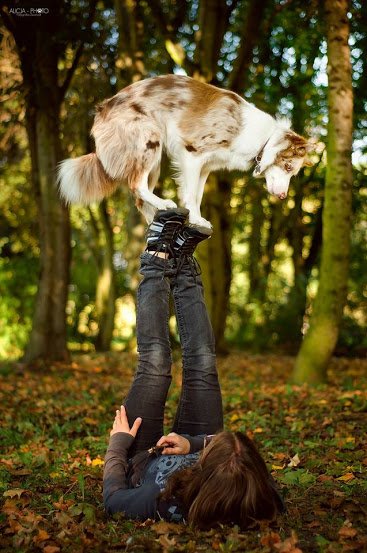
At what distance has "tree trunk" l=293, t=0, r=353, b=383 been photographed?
7695mm

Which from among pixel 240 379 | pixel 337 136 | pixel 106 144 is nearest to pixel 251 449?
pixel 106 144

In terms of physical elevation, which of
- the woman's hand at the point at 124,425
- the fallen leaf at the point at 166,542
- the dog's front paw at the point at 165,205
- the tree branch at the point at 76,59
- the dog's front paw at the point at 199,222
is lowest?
the fallen leaf at the point at 166,542

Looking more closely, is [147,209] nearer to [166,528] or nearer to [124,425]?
[124,425]

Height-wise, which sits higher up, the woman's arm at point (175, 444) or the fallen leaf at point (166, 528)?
the woman's arm at point (175, 444)

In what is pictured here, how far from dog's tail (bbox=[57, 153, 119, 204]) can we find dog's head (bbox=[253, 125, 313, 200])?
953 millimetres

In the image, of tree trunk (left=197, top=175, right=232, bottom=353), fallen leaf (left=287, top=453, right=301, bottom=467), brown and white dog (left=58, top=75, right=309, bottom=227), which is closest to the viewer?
brown and white dog (left=58, top=75, right=309, bottom=227)

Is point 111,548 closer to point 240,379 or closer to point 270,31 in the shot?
point 240,379

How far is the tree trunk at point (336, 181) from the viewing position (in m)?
7.70

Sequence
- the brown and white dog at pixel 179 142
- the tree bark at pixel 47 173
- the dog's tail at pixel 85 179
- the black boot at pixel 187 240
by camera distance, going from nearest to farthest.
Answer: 1. the black boot at pixel 187 240
2. the brown and white dog at pixel 179 142
3. the dog's tail at pixel 85 179
4. the tree bark at pixel 47 173

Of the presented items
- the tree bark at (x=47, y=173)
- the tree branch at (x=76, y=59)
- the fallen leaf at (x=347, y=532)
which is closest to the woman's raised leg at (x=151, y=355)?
the fallen leaf at (x=347, y=532)

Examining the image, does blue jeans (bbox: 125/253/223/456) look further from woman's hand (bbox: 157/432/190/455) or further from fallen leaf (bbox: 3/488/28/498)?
fallen leaf (bbox: 3/488/28/498)

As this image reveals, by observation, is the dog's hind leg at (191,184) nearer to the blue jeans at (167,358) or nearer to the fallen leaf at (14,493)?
the blue jeans at (167,358)

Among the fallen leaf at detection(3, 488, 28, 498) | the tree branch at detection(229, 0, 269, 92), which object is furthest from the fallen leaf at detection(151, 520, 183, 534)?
the tree branch at detection(229, 0, 269, 92)

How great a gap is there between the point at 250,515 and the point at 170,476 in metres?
0.41
